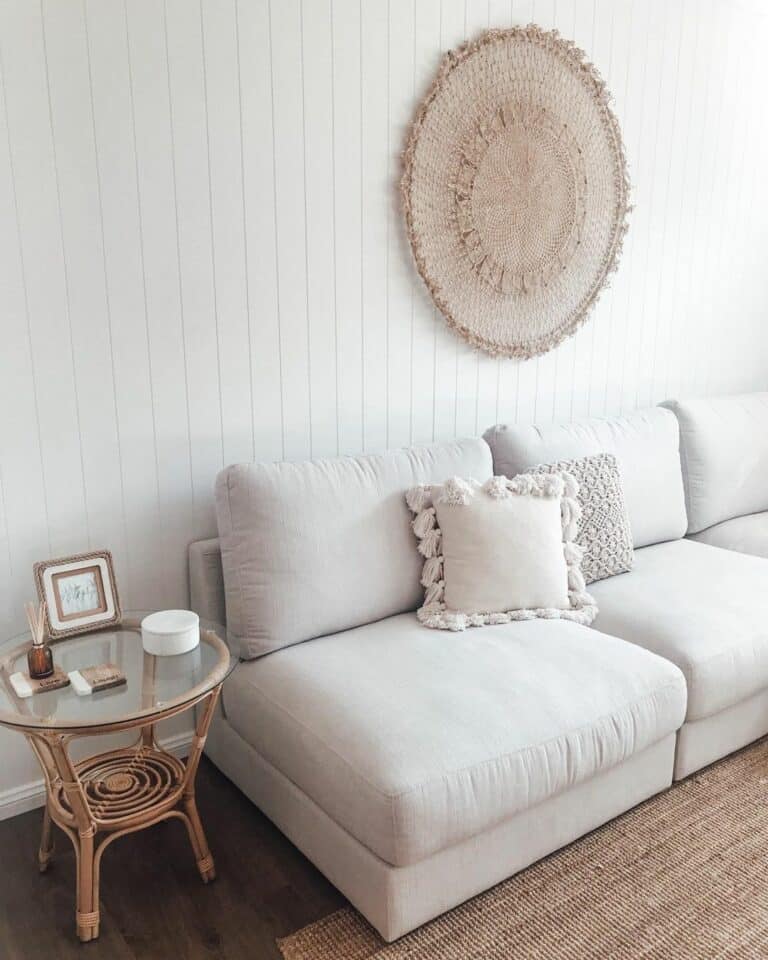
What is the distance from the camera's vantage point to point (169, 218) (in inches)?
85.5

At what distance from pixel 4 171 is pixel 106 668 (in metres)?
1.13

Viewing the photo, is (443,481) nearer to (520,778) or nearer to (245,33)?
(520,778)

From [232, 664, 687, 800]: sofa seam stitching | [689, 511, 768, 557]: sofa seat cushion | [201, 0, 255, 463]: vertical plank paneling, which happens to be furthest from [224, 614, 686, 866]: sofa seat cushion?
[689, 511, 768, 557]: sofa seat cushion

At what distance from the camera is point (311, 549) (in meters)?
2.18

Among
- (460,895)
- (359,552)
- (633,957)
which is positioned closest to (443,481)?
(359,552)

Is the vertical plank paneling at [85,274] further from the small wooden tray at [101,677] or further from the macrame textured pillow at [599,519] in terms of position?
the macrame textured pillow at [599,519]

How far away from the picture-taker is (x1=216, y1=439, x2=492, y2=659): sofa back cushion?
2.15 metres

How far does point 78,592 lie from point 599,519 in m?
1.51

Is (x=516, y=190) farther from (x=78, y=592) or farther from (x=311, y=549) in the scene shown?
(x=78, y=592)

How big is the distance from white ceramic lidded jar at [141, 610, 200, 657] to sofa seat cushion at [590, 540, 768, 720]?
1.14 metres

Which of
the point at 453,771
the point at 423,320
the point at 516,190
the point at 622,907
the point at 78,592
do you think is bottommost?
the point at 622,907

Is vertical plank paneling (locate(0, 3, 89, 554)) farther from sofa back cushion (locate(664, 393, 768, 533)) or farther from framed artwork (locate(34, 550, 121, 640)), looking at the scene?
sofa back cushion (locate(664, 393, 768, 533))

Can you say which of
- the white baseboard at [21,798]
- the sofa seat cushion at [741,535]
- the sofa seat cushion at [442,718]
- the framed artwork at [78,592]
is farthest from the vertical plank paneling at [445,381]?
the white baseboard at [21,798]

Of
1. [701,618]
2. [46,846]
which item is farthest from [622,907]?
[46,846]
